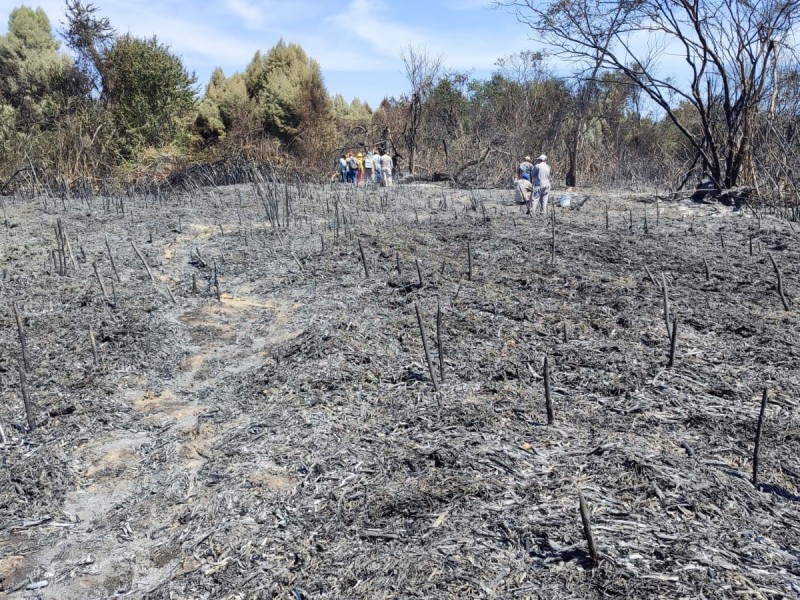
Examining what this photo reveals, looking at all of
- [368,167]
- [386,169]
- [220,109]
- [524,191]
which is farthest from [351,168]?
[220,109]

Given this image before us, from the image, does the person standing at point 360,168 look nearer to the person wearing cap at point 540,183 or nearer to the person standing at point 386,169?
the person standing at point 386,169

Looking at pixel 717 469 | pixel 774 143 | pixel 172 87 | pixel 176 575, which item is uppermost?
pixel 172 87

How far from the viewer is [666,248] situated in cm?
823

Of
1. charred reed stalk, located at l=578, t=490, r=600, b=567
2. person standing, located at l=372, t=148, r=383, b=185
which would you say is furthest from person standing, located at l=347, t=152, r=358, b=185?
charred reed stalk, located at l=578, t=490, r=600, b=567

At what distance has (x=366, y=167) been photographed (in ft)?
58.6

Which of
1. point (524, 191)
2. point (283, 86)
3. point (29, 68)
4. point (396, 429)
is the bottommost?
point (396, 429)

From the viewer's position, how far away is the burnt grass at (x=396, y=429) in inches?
106

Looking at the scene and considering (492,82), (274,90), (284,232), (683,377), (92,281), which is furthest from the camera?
(492,82)

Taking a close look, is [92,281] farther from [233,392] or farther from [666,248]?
[666,248]

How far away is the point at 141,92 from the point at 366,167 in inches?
321

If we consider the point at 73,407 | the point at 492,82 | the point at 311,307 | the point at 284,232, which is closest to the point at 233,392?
the point at 73,407

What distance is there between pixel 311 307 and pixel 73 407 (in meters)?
2.35

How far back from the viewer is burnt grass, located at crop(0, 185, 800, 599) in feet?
8.82

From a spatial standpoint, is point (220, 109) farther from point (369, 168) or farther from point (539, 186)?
point (539, 186)
